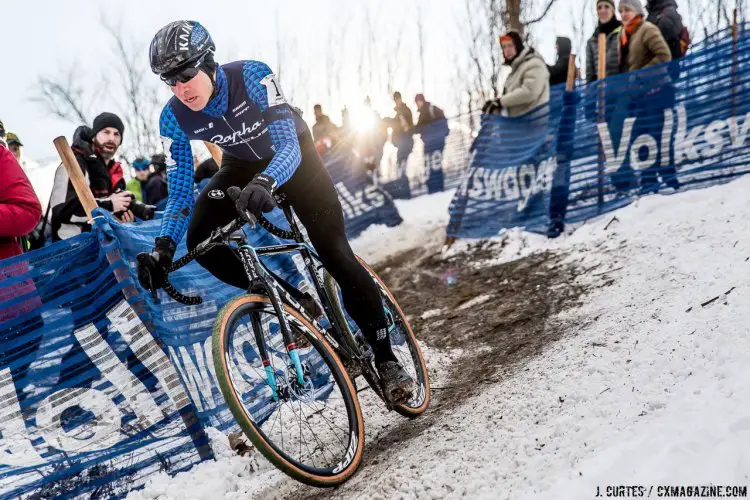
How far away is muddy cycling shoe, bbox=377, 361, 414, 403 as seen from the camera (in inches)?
135

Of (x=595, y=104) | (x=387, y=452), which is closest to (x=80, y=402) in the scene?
(x=387, y=452)

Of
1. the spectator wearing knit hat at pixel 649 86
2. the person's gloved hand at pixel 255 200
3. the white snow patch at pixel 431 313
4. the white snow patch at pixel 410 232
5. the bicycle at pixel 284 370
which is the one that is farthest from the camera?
the white snow patch at pixel 410 232

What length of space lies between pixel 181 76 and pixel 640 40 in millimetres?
6304

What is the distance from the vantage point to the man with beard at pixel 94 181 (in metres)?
4.88

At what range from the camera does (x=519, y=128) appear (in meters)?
8.09

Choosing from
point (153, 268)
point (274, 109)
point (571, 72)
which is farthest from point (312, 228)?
point (571, 72)

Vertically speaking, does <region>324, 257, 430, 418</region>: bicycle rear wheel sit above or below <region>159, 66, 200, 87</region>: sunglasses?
below

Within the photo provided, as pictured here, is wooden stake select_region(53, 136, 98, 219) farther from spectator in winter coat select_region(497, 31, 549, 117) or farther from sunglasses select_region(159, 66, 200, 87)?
spectator in winter coat select_region(497, 31, 549, 117)

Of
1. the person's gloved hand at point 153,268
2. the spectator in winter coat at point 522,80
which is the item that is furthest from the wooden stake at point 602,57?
the person's gloved hand at point 153,268

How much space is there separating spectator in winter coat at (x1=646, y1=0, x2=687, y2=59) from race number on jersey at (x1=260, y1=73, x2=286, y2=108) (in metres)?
6.40

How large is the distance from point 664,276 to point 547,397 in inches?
80.4

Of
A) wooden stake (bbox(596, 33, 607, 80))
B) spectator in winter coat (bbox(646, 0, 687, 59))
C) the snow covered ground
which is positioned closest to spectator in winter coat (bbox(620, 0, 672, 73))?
wooden stake (bbox(596, 33, 607, 80))

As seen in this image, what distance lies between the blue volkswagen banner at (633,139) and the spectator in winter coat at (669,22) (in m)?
1.04

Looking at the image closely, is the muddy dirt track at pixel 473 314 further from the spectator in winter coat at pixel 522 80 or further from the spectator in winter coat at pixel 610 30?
the spectator in winter coat at pixel 610 30
